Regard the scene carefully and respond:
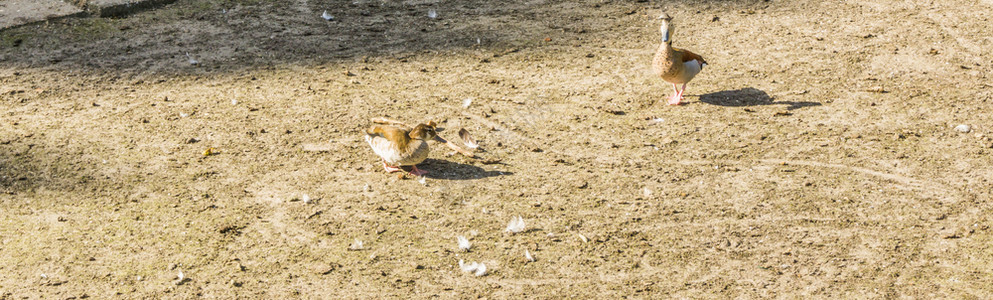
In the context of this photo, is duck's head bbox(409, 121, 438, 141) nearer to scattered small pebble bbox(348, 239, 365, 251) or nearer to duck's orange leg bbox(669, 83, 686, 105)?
scattered small pebble bbox(348, 239, 365, 251)

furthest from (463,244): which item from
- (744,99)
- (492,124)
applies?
(744,99)

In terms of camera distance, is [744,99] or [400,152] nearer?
[400,152]

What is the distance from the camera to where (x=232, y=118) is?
5.64 m

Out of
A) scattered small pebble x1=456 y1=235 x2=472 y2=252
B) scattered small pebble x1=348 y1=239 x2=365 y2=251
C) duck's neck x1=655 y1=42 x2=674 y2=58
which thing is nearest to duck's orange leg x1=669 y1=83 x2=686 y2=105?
duck's neck x1=655 y1=42 x2=674 y2=58

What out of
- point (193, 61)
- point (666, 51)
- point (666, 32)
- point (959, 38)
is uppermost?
point (666, 32)

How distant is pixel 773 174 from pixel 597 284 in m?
1.55

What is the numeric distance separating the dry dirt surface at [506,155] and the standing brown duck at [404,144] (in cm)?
17

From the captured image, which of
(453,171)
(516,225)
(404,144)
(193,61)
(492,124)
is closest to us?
(516,225)

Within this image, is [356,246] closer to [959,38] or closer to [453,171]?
[453,171]

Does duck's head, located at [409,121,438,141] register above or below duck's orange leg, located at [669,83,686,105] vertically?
above

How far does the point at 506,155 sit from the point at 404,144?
758mm

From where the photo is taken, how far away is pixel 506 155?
514 cm

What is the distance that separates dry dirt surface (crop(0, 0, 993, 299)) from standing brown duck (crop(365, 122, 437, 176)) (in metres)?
0.17

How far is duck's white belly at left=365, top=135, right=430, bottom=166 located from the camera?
4.64m
